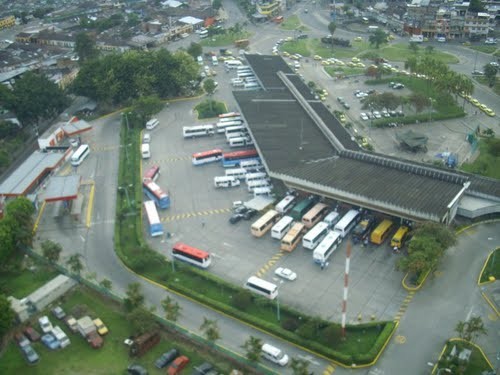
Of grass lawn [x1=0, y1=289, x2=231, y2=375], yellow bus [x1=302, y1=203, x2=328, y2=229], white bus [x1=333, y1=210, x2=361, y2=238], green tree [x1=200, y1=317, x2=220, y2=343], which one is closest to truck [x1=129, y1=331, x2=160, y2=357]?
grass lawn [x1=0, y1=289, x2=231, y2=375]

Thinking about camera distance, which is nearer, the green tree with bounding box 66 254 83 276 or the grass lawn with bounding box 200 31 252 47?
the green tree with bounding box 66 254 83 276

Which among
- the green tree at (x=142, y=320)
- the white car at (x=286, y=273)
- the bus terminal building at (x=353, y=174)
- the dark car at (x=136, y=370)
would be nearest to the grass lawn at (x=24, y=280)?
the green tree at (x=142, y=320)

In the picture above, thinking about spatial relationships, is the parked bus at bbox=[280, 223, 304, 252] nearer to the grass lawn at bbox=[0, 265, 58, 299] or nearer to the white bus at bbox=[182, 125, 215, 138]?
the grass lawn at bbox=[0, 265, 58, 299]

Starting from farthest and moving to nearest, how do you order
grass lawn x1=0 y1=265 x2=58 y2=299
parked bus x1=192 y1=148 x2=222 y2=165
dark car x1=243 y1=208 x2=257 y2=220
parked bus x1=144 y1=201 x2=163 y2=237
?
parked bus x1=192 y1=148 x2=222 y2=165, dark car x1=243 y1=208 x2=257 y2=220, parked bus x1=144 y1=201 x2=163 y2=237, grass lawn x1=0 y1=265 x2=58 y2=299

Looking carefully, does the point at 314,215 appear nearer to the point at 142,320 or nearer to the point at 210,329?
the point at 210,329

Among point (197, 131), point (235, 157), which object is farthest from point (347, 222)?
point (197, 131)

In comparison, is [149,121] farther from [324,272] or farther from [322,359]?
[322,359]

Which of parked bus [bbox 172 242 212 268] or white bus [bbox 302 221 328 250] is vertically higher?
parked bus [bbox 172 242 212 268]
